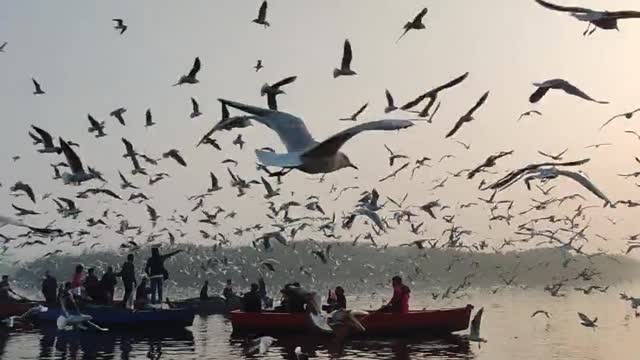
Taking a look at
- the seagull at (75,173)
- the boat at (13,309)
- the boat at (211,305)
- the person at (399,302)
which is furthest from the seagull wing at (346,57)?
the boat at (211,305)

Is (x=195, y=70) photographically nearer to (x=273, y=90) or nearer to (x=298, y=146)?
(x=273, y=90)

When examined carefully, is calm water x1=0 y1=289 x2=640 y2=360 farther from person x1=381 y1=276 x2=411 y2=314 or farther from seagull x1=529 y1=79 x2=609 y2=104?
seagull x1=529 y1=79 x2=609 y2=104

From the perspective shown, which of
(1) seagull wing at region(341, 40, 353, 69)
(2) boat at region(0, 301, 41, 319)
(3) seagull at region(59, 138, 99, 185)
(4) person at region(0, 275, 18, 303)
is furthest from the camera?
(4) person at region(0, 275, 18, 303)

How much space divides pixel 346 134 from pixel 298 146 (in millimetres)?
1552

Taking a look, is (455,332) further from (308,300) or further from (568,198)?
(308,300)

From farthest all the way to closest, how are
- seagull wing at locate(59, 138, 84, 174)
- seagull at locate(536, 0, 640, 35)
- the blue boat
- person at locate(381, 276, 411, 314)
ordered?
1. the blue boat
2. person at locate(381, 276, 411, 314)
3. seagull wing at locate(59, 138, 84, 174)
4. seagull at locate(536, 0, 640, 35)

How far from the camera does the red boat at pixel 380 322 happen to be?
2994 cm

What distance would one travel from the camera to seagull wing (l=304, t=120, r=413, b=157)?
33.4 feet

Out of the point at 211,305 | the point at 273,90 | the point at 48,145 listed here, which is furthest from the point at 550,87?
the point at 211,305

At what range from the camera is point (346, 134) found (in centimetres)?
1059

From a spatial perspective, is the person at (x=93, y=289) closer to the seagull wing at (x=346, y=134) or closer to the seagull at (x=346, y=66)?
the seagull at (x=346, y=66)

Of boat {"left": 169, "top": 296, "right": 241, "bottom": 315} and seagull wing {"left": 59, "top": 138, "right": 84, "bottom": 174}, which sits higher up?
seagull wing {"left": 59, "top": 138, "right": 84, "bottom": 174}

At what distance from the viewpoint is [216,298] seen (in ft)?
148

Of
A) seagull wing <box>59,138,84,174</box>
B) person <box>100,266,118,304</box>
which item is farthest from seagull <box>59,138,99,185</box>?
person <box>100,266,118,304</box>
